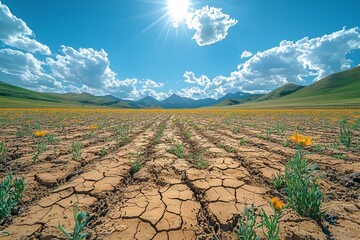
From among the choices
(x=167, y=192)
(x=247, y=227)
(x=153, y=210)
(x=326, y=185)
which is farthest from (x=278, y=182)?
(x=153, y=210)

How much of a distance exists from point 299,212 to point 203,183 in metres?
1.47

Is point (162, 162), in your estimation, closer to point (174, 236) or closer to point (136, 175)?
point (136, 175)

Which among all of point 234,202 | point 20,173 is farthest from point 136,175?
point 20,173

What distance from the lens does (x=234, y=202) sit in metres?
2.59

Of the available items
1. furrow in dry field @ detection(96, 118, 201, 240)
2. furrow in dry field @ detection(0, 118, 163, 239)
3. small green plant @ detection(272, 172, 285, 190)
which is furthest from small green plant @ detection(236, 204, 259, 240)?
furrow in dry field @ detection(0, 118, 163, 239)

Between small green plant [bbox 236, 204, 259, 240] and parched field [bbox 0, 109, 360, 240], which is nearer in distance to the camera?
small green plant [bbox 236, 204, 259, 240]

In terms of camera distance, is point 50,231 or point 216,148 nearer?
point 50,231

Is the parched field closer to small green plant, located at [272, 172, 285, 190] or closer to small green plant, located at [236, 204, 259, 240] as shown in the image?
small green plant, located at [272, 172, 285, 190]

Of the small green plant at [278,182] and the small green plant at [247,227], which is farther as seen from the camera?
the small green plant at [278,182]

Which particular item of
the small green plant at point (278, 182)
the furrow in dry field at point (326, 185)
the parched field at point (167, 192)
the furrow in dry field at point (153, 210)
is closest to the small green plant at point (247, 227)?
the parched field at point (167, 192)

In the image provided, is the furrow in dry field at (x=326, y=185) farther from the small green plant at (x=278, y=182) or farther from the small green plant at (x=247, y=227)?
the small green plant at (x=247, y=227)

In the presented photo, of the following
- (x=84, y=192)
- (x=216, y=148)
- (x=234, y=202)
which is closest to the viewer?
(x=234, y=202)

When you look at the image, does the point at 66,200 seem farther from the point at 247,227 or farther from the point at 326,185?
the point at 326,185

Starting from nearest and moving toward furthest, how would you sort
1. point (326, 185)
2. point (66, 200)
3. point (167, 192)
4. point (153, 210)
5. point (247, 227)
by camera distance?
point (247, 227)
point (153, 210)
point (66, 200)
point (167, 192)
point (326, 185)
